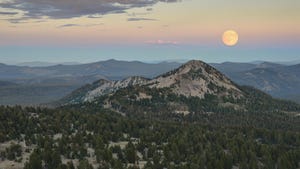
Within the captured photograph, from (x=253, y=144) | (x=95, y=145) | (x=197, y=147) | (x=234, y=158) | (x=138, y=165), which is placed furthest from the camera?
(x=253, y=144)

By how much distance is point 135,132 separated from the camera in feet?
449

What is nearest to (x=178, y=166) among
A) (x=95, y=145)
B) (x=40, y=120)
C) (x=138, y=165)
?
(x=138, y=165)

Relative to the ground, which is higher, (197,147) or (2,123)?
(2,123)

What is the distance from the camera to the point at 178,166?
313 ft

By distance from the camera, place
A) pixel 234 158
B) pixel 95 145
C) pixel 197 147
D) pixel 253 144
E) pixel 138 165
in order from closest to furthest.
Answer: pixel 138 165 → pixel 95 145 → pixel 234 158 → pixel 197 147 → pixel 253 144

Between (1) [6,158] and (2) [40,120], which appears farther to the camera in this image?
(2) [40,120]

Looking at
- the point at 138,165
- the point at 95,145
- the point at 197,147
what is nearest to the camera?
the point at 138,165

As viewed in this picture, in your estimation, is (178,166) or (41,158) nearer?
(41,158)

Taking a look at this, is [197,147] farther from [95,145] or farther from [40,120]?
[40,120]

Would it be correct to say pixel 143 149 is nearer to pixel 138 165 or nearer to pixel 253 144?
pixel 138 165

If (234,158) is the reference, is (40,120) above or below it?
above

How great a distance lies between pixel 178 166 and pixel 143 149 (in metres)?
17.7

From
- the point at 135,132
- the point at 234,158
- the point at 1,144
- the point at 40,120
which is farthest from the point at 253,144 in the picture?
the point at 1,144

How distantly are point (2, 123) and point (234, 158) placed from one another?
237 ft
